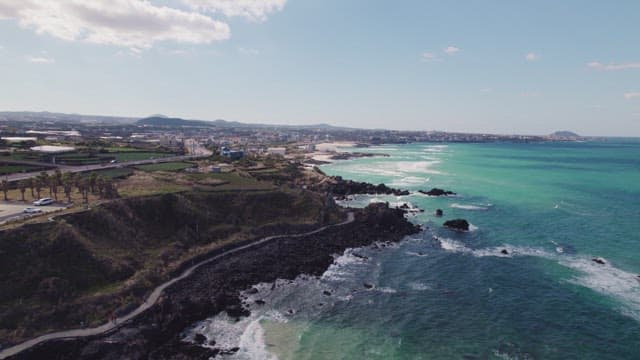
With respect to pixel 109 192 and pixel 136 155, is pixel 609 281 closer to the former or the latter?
pixel 109 192

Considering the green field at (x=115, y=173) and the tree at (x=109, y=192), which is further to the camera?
the green field at (x=115, y=173)

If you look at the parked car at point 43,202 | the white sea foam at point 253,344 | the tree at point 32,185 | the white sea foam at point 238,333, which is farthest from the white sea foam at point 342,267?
the tree at point 32,185

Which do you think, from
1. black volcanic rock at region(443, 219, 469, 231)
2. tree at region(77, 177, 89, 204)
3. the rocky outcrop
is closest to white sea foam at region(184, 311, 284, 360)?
tree at region(77, 177, 89, 204)

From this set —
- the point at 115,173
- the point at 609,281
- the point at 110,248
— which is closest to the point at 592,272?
the point at 609,281

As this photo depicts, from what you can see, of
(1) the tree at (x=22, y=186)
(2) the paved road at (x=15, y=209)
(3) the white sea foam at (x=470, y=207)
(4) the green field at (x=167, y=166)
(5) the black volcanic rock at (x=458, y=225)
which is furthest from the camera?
(3) the white sea foam at (x=470, y=207)

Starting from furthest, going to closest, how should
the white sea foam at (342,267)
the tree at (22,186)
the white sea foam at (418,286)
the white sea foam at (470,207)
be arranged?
the white sea foam at (470,207) → the tree at (22,186) → the white sea foam at (342,267) → the white sea foam at (418,286)

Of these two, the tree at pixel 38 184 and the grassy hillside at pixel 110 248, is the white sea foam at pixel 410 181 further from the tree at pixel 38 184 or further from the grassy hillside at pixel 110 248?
the tree at pixel 38 184
